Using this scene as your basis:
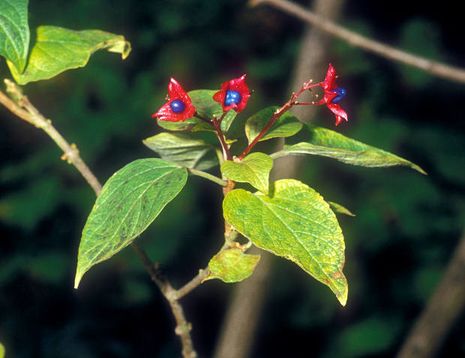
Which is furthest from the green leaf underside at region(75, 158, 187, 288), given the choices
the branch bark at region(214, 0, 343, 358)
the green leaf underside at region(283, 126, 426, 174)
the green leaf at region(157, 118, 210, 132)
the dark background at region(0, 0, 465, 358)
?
the dark background at region(0, 0, 465, 358)

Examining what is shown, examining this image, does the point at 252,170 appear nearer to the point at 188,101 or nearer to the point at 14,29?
the point at 188,101

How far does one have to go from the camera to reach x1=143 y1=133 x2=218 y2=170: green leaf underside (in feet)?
3.26

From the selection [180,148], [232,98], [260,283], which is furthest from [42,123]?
[260,283]

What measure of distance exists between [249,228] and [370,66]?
3.47m

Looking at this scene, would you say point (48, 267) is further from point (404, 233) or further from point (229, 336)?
point (404, 233)

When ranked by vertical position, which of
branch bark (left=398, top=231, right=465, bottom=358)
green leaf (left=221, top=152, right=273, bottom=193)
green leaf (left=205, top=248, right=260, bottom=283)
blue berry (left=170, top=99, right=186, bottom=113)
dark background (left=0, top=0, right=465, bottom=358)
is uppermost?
blue berry (left=170, top=99, right=186, bottom=113)

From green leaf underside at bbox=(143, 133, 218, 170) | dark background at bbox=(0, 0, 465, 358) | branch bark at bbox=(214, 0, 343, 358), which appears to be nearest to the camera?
green leaf underside at bbox=(143, 133, 218, 170)

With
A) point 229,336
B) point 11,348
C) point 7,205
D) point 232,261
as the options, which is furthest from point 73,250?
point 232,261

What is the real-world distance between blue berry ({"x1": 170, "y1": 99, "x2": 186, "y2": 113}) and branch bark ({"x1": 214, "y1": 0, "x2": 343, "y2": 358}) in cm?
127

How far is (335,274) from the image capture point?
77cm

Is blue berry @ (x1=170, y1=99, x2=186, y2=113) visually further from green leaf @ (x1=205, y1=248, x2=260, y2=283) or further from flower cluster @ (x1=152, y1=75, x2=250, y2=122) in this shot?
green leaf @ (x1=205, y1=248, x2=260, y2=283)

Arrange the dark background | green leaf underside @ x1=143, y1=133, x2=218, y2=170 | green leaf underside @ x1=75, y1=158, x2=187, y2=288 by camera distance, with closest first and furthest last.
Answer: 1. green leaf underside @ x1=75, y1=158, x2=187, y2=288
2. green leaf underside @ x1=143, y1=133, x2=218, y2=170
3. the dark background

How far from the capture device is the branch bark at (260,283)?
6.91 ft

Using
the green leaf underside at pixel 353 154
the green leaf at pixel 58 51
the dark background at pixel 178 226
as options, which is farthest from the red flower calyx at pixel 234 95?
the dark background at pixel 178 226
